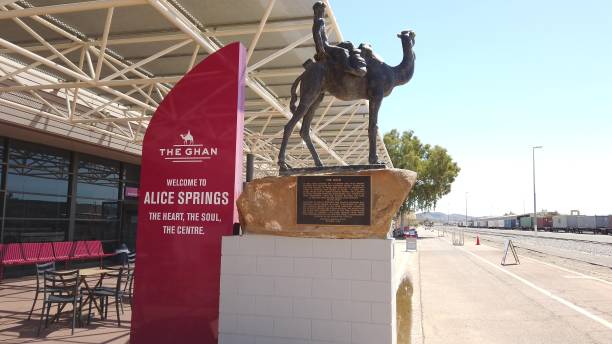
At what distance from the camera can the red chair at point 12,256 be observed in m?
12.1

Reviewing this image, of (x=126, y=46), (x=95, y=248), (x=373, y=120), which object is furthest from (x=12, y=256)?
(x=373, y=120)

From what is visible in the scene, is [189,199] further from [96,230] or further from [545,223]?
[545,223]

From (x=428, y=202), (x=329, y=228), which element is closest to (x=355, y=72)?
(x=329, y=228)

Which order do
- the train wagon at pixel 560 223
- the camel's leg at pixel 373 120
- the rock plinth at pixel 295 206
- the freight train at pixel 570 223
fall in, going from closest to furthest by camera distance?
1. the rock plinth at pixel 295 206
2. the camel's leg at pixel 373 120
3. the freight train at pixel 570 223
4. the train wagon at pixel 560 223

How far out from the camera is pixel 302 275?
5289 mm

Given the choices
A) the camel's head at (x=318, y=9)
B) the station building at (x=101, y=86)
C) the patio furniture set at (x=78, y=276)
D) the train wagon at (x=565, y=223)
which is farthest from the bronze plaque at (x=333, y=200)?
the train wagon at (x=565, y=223)

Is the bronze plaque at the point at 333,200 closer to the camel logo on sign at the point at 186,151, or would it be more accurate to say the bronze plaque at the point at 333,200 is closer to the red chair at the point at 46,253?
the camel logo on sign at the point at 186,151

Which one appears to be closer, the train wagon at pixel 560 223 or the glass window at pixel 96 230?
the glass window at pixel 96 230

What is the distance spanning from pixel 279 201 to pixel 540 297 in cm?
838

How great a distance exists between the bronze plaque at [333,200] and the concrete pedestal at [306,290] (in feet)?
0.82

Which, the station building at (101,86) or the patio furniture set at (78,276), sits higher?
the station building at (101,86)

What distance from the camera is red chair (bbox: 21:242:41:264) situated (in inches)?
503

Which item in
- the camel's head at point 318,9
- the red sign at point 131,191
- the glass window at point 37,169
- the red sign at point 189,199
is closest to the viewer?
the camel's head at point 318,9

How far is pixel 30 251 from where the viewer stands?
13016mm
